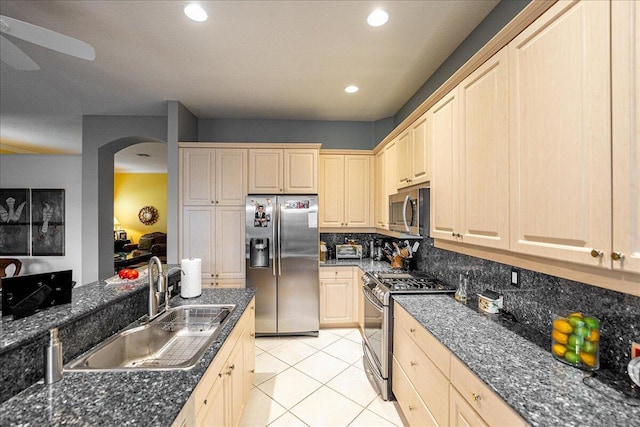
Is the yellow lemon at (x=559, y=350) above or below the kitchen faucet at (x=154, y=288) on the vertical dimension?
below

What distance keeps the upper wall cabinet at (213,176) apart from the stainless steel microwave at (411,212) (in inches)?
71.8

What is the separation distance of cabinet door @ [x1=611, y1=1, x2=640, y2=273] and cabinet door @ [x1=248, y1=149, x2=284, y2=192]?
9.93ft

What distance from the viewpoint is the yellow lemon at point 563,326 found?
1232 mm

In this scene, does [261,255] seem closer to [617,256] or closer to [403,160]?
[403,160]

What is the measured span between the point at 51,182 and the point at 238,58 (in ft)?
16.6

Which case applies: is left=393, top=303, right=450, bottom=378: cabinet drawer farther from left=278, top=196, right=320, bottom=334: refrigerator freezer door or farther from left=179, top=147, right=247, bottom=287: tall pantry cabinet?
left=179, top=147, right=247, bottom=287: tall pantry cabinet

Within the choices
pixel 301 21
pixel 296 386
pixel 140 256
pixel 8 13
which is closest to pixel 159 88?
pixel 8 13

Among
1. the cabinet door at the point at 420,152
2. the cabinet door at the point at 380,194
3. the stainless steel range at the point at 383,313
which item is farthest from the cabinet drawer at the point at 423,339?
the cabinet door at the point at 380,194

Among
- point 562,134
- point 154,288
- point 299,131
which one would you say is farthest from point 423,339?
point 299,131

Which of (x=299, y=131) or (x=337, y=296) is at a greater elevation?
(x=299, y=131)

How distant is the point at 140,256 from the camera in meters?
6.57

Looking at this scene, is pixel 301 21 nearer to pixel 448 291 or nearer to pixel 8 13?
pixel 8 13

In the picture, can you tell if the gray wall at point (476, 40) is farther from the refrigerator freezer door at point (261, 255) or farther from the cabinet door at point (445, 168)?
the refrigerator freezer door at point (261, 255)

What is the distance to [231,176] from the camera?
3.56 m
